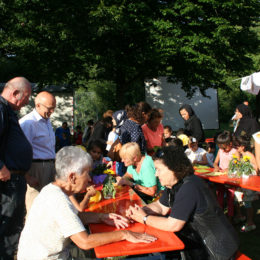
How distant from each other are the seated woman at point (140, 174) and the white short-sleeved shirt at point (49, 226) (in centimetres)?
163

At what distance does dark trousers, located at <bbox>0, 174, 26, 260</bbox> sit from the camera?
8.69 feet

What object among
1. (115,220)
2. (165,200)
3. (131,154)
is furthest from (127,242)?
(131,154)

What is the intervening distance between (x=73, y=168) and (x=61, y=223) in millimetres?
333

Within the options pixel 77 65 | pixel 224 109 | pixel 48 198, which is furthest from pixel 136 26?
pixel 224 109

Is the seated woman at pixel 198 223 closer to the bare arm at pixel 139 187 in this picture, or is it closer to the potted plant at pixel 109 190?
the potted plant at pixel 109 190

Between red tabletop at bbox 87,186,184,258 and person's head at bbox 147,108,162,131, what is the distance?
6.89 feet

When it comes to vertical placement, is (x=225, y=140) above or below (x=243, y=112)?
below

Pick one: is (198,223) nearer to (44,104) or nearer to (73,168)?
(73,168)

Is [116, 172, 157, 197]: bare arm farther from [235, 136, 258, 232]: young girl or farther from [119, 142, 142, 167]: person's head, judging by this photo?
[235, 136, 258, 232]: young girl

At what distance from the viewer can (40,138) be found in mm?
3721

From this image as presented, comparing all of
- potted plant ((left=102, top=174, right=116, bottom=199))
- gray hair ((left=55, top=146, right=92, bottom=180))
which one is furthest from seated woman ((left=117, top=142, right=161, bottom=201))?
gray hair ((left=55, top=146, right=92, bottom=180))

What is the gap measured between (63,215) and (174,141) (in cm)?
374

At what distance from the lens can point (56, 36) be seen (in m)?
12.5

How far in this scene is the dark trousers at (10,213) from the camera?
265 cm
